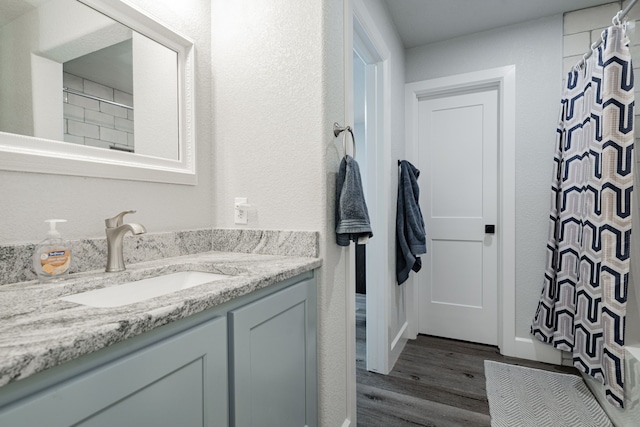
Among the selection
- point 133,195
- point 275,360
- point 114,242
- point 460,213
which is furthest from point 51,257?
point 460,213

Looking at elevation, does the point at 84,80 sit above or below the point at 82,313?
above

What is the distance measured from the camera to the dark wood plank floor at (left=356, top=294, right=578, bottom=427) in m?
1.63

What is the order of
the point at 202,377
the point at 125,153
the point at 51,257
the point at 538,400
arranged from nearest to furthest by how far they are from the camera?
the point at 202,377 → the point at 51,257 → the point at 125,153 → the point at 538,400

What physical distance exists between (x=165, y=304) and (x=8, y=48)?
85 cm

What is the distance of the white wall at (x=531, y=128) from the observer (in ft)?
7.22

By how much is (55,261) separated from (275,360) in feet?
2.16

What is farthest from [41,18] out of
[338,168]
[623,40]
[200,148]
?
[623,40]

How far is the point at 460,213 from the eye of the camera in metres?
2.56

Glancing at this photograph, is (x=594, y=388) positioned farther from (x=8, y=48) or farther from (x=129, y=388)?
(x=8, y=48)

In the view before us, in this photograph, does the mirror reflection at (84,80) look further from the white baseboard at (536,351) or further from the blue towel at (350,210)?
the white baseboard at (536,351)

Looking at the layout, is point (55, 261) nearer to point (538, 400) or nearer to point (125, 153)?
point (125, 153)

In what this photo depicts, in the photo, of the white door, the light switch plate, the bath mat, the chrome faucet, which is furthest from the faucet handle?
the white door

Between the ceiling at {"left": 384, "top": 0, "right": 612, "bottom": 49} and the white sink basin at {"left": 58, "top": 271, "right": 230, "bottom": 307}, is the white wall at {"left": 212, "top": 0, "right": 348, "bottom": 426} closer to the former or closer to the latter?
the white sink basin at {"left": 58, "top": 271, "right": 230, "bottom": 307}

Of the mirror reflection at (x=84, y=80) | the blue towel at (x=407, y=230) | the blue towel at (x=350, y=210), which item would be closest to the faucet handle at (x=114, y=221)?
the mirror reflection at (x=84, y=80)
